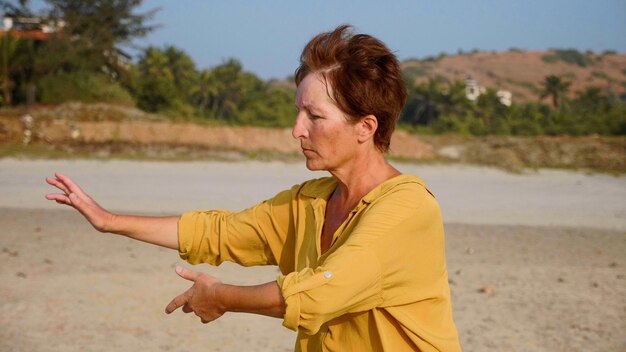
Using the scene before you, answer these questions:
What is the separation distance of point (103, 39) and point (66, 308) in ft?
95.3

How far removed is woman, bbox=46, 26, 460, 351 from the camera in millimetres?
2088

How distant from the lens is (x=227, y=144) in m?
21.9

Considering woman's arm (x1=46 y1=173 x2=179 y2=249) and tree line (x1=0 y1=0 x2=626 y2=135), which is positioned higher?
woman's arm (x1=46 y1=173 x2=179 y2=249)

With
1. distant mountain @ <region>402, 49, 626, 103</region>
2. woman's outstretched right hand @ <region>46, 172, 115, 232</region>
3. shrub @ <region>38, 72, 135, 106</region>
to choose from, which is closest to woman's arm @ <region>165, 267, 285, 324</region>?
woman's outstretched right hand @ <region>46, 172, 115, 232</region>

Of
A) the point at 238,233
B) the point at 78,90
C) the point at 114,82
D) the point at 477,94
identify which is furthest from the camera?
the point at 477,94

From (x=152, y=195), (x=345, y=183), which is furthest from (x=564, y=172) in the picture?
(x=345, y=183)

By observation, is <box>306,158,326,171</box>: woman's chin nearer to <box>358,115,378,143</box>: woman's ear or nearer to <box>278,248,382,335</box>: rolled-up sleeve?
<box>358,115,378,143</box>: woman's ear

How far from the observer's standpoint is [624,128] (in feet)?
103

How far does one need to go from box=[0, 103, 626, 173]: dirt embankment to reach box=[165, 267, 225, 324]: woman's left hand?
17416mm

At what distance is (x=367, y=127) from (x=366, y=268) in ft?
1.55

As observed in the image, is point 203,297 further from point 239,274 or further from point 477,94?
point 477,94

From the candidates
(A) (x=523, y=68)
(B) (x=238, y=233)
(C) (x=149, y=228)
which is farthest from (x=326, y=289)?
(A) (x=523, y=68)

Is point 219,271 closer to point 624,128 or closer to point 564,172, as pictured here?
point 564,172

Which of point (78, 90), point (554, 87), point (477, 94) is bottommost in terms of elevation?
point (477, 94)
